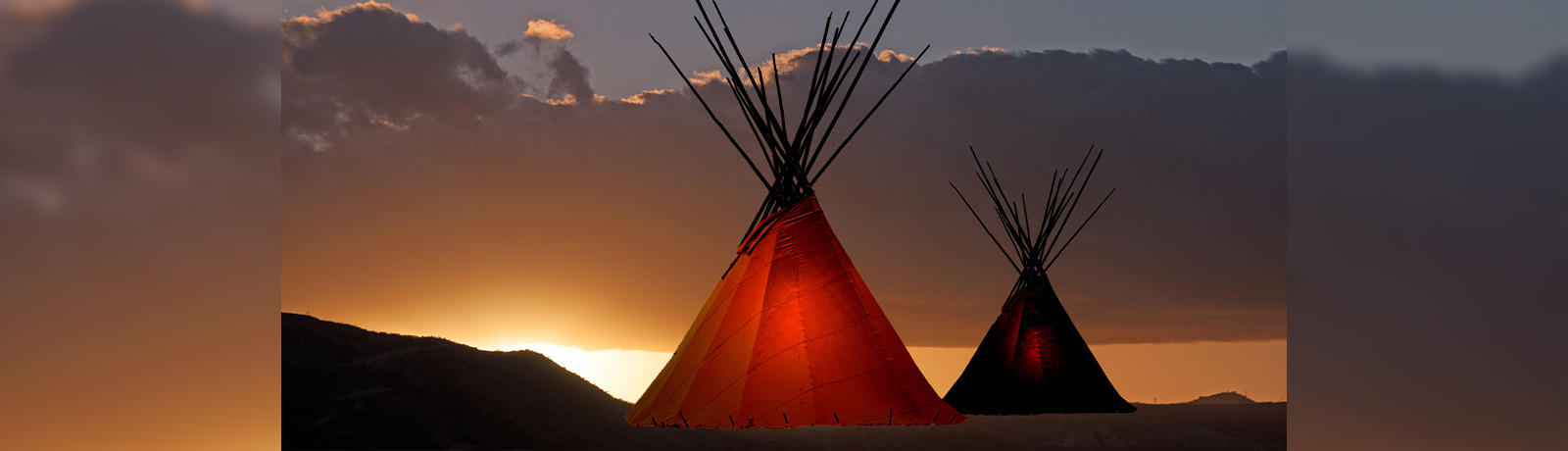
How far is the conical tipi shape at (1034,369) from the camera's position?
8273 millimetres

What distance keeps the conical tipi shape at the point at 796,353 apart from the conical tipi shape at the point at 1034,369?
10.9ft

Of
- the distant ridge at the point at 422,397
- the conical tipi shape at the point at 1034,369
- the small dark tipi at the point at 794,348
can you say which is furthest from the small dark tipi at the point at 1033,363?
the distant ridge at the point at 422,397

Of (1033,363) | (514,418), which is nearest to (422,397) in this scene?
(514,418)

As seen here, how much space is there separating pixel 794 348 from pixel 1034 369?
3.83 m

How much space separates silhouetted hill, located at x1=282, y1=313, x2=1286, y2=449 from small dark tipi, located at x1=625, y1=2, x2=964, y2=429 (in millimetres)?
8240

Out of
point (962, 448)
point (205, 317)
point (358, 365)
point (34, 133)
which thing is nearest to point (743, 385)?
point (205, 317)

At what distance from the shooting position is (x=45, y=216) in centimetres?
382

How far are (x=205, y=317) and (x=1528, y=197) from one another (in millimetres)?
4130

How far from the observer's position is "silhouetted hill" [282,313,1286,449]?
45.6 feet

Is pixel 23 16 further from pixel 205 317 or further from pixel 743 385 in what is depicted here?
pixel 743 385

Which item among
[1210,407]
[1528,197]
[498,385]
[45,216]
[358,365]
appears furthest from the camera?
[498,385]

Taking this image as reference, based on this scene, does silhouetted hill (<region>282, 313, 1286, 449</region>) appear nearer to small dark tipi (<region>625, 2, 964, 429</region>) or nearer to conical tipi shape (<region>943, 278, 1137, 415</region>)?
conical tipi shape (<region>943, 278, 1137, 415</region>)

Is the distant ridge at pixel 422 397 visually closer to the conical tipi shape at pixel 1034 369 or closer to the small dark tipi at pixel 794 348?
the conical tipi shape at pixel 1034 369

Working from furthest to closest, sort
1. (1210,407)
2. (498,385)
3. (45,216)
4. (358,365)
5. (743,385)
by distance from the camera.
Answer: (498,385) → (358,365) → (1210,407) → (743,385) → (45,216)
